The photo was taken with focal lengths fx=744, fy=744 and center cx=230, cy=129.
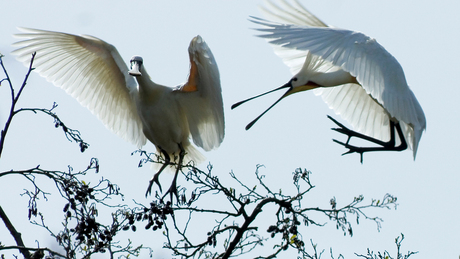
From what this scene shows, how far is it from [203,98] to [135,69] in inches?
34.3

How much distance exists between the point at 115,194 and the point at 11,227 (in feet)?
3.23

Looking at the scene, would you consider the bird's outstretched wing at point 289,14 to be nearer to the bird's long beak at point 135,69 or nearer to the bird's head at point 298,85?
the bird's head at point 298,85

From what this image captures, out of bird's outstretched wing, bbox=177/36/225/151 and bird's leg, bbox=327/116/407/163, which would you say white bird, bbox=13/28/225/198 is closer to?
bird's outstretched wing, bbox=177/36/225/151

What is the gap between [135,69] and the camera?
8547mm

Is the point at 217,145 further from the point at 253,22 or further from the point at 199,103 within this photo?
the point at 253,22

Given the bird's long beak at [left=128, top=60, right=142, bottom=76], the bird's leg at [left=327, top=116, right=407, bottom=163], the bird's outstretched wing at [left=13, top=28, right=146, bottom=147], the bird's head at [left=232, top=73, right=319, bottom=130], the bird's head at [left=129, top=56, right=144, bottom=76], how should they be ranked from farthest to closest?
the bird's outstretched wing at [left=13, top=28, right=146, bottom=147] → the bird's head at [left=129, top=56, right=144, bottom=76] → the bird's long beak at [left=128, top=60, right=142, bottom=76] → the bird's head at [left=232, top=73, right=319, bottom=130] → the bird's leg at [left=327, top=116, right=407, bottom=163]

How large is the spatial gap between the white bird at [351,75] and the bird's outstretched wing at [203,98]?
346 mm

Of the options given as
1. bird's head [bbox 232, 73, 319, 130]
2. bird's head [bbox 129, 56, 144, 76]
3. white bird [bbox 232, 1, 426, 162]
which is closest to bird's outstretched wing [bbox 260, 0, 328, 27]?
white bird [bbox 232, 1, 426, 162]

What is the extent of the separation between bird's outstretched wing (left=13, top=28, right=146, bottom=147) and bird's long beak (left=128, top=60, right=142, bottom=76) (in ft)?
1.34

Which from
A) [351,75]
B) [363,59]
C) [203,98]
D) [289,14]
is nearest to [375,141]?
[351,75]

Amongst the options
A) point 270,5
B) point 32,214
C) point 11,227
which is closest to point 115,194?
point 32,214

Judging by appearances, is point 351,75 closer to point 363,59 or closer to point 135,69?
point 363,59

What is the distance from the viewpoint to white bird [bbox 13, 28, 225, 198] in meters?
8.63

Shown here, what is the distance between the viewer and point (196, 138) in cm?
905
